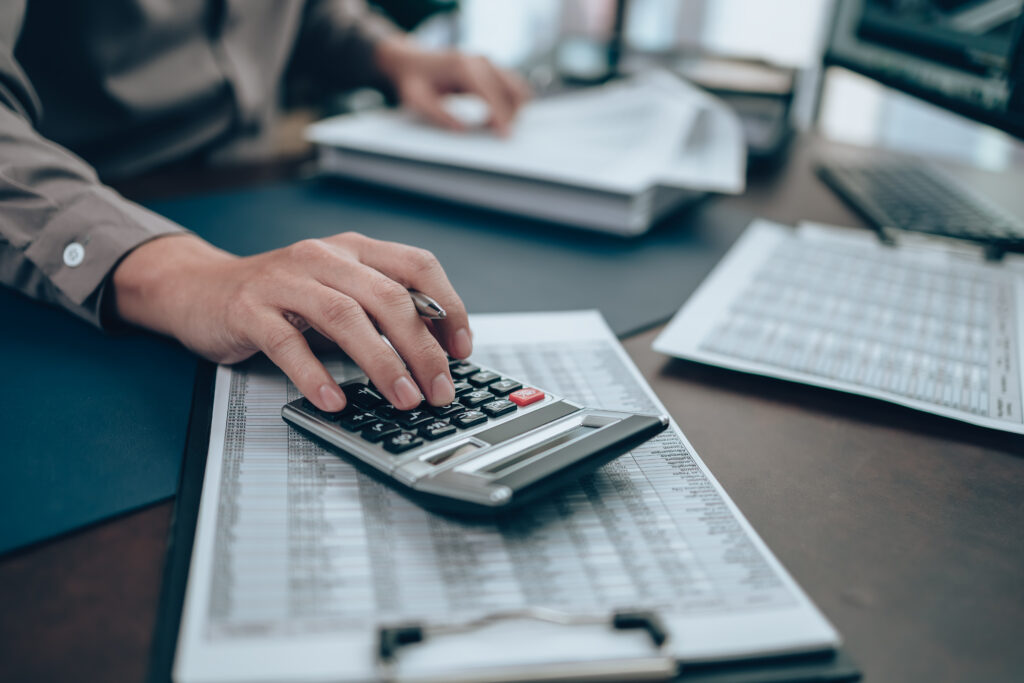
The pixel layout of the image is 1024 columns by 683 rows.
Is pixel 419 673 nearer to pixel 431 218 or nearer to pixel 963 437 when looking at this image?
pixel 963 437

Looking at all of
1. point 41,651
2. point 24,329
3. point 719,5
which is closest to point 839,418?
point 41,651

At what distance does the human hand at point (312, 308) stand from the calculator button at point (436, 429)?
0.02m

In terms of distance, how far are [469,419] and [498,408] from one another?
0.06 feet

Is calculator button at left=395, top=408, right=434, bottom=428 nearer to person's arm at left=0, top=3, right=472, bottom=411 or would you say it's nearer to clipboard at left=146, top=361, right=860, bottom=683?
person's arm at left=0, top=3, right=472, bottom=411

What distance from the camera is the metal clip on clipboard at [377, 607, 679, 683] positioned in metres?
0.25

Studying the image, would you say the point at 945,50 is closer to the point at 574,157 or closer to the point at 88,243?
the point at 574,157

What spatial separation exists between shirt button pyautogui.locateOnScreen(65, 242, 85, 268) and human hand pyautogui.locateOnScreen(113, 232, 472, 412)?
0.09 ft

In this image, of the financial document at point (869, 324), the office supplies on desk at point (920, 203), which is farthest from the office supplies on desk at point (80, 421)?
the office supplies on desk at point (920, 203)

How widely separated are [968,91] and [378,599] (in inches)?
29.8

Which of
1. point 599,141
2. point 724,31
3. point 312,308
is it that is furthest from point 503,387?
point 724,31

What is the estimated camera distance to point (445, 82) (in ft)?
3.24

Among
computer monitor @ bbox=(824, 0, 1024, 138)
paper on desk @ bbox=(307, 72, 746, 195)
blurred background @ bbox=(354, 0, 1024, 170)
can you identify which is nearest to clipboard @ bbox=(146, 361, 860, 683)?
paper on desk @ bbox=(307, 72, 746, 195)

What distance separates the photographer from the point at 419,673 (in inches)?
9.9

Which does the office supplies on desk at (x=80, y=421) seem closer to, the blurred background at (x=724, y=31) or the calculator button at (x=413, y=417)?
the calculator button at (x=413, y=417)
